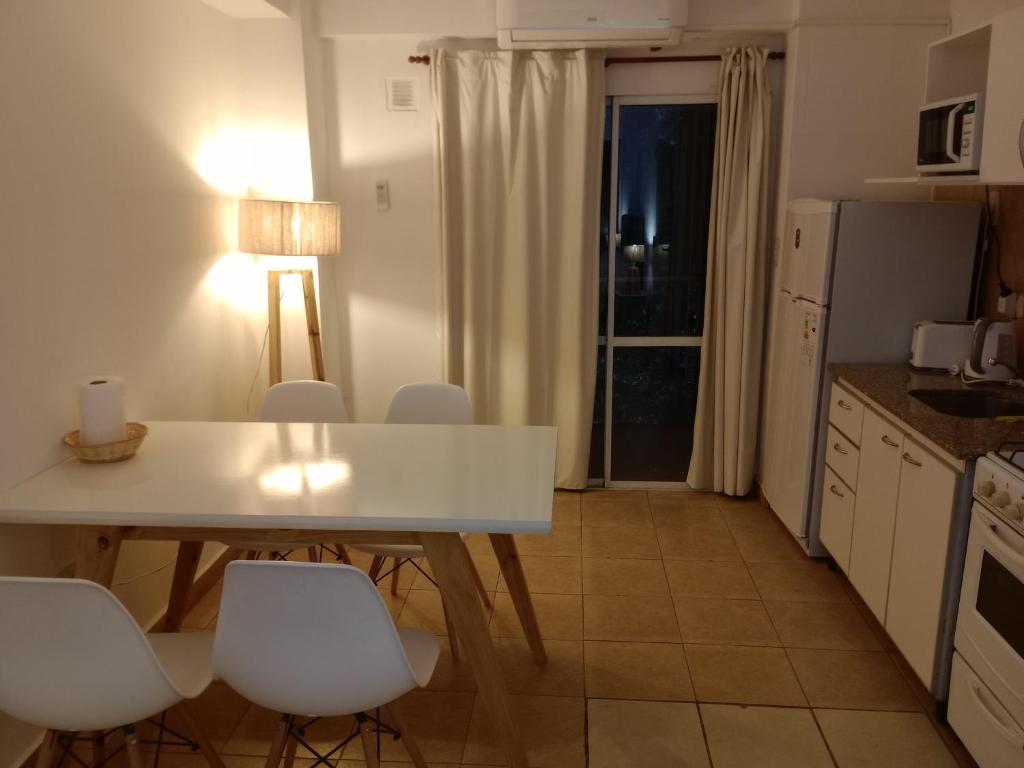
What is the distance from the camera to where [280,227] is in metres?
3.69

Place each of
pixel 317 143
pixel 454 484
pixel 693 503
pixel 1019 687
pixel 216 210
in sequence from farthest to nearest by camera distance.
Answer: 1. pixel 693 503
2. pixel 317 143
3. pixel 216 210
4. pixel 454 484
5. pixel 1019 687

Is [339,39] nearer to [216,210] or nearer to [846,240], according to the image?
[216,210]

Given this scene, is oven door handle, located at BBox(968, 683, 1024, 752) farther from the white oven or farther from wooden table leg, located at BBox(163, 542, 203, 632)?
wooden table leg, located at BBox(163, 542, 203, 632)

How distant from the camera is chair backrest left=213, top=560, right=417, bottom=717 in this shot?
1.74 metres

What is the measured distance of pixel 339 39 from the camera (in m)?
4.32

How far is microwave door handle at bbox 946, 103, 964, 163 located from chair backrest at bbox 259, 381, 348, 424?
2.45 m

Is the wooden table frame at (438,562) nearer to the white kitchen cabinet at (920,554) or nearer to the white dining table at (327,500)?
the white dining table at (327,500)

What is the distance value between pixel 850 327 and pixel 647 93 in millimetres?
1664

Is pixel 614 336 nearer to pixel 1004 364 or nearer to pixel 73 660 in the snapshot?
pixel 1004 364

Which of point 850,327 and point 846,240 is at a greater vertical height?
point 846,240

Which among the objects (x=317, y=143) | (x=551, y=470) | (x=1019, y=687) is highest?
(x=317, y=143)

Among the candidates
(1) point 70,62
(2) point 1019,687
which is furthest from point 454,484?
(1) point 70,62

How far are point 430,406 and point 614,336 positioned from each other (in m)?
1.76

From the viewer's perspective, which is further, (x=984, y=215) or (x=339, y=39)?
(x=339, y=39)
